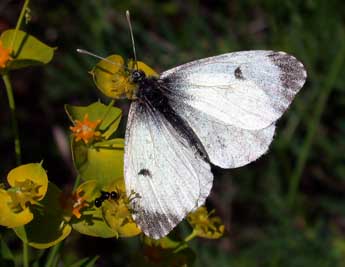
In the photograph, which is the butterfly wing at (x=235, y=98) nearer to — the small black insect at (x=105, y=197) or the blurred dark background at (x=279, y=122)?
the small black insect at (x=105, y=197)

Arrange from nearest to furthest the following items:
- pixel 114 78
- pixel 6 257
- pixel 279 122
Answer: pixel 6 257, pixel 114 78, pixel 279 122

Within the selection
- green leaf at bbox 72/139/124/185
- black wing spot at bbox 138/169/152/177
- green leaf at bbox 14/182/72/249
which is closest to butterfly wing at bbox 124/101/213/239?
black wing spot at bbox 138/169/152/177

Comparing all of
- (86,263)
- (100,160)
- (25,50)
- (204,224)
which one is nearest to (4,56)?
(25,50)

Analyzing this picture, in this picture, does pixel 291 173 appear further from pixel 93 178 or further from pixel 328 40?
pixel 93 178

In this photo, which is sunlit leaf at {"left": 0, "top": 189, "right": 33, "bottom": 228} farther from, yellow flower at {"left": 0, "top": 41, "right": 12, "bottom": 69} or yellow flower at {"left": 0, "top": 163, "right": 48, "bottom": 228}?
yellow flower at {"left": 0, "top": 41, "right": 12, "bottom": 69}

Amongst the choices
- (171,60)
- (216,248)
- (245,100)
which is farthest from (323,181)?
(245,100)

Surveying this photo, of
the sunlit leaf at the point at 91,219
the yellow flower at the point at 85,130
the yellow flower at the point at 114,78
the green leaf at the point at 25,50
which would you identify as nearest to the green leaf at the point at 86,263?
the sunlit leaf at the point at 91,219

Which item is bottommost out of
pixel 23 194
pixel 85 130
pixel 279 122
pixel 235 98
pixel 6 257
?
pixel 279 122

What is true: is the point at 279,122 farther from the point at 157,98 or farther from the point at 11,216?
the point at 11,216
